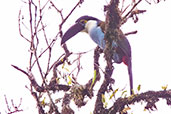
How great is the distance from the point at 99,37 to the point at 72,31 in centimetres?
32

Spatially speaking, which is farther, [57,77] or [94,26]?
[94,26]

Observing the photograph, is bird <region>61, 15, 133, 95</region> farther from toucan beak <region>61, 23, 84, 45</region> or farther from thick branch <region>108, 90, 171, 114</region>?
thick branch <region>108, 90, 171, 114</region>

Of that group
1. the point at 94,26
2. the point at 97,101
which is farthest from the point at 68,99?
the point at 94,26

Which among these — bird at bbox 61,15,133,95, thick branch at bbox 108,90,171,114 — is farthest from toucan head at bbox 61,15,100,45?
thick branch at bbox 108,90,171,114

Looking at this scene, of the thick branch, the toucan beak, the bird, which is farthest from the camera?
the toucan beak

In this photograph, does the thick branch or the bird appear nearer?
the thick branch

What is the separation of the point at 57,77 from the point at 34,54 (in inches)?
13.9

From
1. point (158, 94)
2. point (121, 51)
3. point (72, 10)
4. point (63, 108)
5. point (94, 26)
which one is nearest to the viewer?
point (158, 94)

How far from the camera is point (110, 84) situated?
2855 millimetres

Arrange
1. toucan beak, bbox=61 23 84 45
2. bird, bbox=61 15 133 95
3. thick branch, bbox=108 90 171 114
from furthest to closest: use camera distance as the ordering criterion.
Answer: toucan beak, bbox=61 23 84 45 < bird, bbox=61 15 133 95 < thick branch, bbox=108 90 171 114

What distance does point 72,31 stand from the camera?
11.9ft

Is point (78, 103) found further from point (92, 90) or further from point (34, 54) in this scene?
point (34, 54)

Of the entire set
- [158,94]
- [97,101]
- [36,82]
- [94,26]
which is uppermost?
[94,26]

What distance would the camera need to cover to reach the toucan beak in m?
3.38
